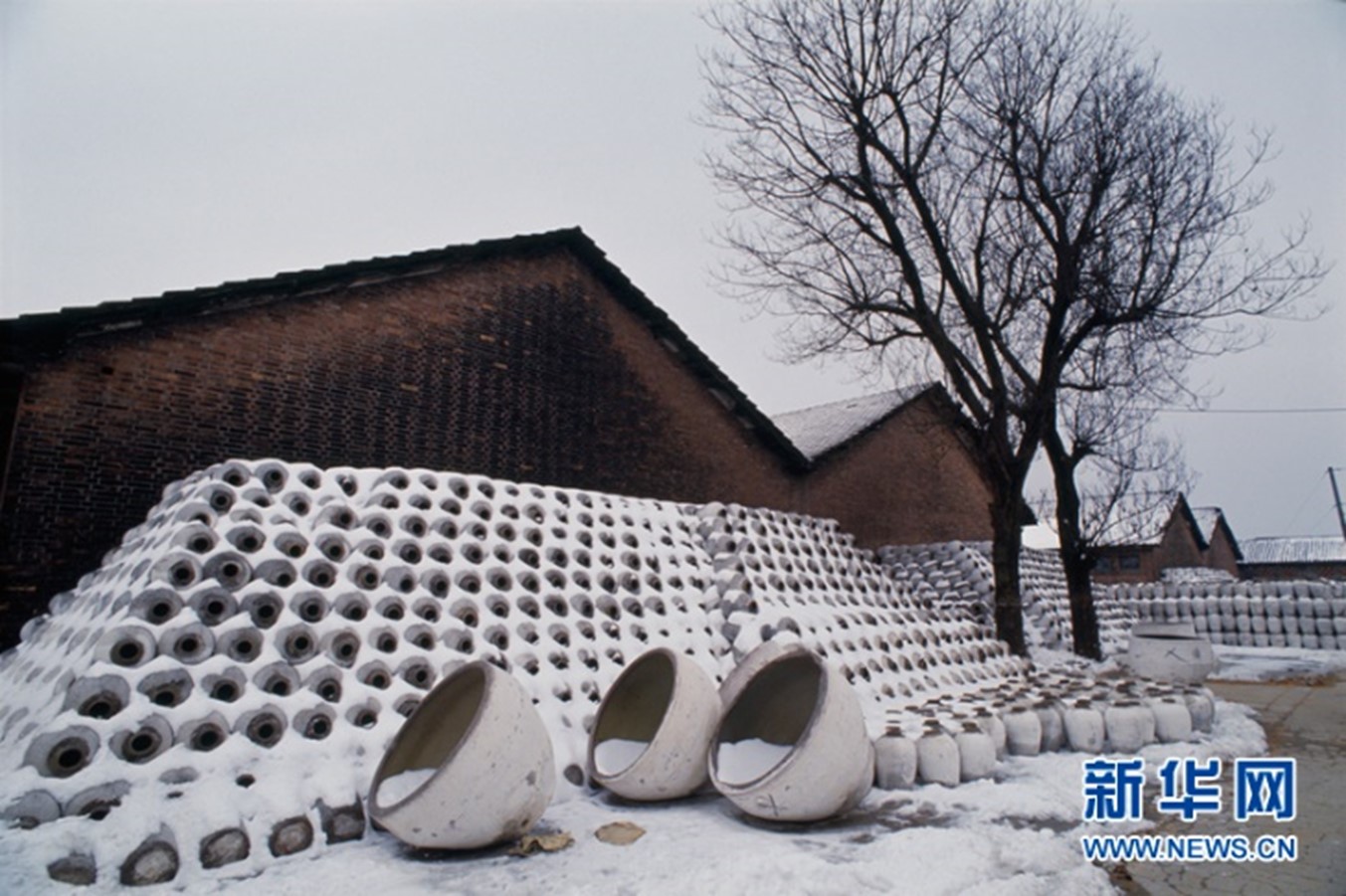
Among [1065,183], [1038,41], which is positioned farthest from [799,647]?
[1038,41]

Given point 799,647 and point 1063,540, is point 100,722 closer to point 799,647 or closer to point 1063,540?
point 799,647

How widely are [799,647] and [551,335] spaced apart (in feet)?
24.7

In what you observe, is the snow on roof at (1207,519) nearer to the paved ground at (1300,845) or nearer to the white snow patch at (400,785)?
the paved ground at (1300,845)

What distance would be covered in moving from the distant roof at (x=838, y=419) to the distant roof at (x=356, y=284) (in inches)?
71.0

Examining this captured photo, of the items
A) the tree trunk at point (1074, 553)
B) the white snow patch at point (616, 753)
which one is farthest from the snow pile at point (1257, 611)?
the white snow patch at point (616, 753)

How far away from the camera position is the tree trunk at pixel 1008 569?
1150 centimetres

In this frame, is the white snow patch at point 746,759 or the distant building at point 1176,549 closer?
the white snow patch at point 746,759

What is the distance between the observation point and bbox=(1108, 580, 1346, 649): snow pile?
51.6ft

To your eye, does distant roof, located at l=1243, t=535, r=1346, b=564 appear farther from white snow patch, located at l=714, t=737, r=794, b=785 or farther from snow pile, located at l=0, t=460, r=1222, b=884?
white snow patch, located at l=714, t=737, r=794, b=785

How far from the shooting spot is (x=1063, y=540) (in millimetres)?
12805

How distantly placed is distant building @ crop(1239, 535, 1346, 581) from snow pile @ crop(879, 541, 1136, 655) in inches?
1367

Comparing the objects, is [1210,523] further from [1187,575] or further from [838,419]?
[838,419]

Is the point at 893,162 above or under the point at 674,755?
above

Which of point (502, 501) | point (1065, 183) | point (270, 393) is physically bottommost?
point (502, 501)
